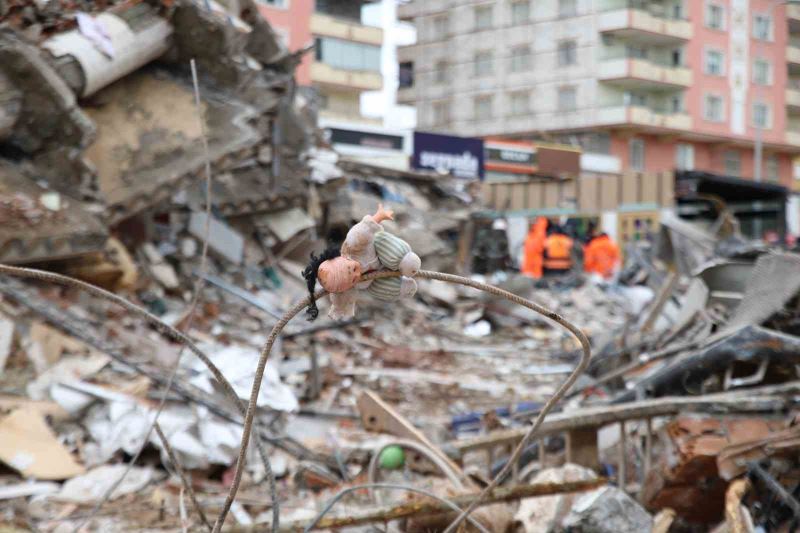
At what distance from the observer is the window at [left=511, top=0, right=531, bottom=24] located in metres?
30.0

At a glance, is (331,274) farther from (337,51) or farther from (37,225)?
(337,51)

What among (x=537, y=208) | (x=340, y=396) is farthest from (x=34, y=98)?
(x=537, y=208)

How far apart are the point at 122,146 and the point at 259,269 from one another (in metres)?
3.05

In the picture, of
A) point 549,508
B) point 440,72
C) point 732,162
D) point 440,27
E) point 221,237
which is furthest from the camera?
point 732,162

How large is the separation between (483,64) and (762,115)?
13.6 metres

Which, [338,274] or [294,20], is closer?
[338,274]

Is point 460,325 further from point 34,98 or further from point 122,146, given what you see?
point 34,98

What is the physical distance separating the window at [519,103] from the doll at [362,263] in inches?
1418

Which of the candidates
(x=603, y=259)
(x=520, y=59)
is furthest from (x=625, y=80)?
(x=603, y=259)

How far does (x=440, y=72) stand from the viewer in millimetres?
35719

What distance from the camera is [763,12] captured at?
29.7 metres

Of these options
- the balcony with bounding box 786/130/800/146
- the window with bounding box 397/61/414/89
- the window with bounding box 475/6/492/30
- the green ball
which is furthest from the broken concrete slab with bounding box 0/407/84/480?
the balcony with bounding box 786/130/800/146

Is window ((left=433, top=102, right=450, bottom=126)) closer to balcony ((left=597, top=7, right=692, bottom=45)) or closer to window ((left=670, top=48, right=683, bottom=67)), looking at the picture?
balcony ((left=597, top=7, right=692, bottom=45))

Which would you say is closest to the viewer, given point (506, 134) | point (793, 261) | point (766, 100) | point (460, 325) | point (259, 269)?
point (793, 261)
